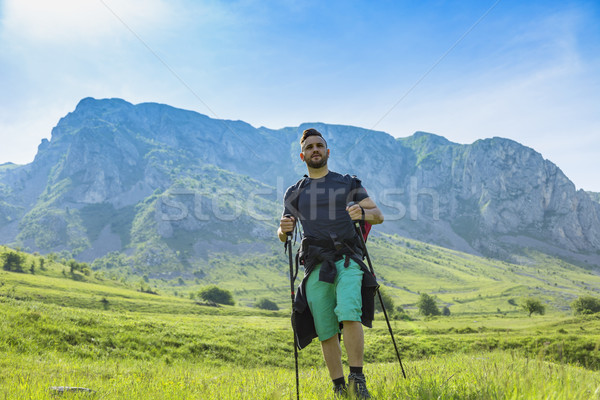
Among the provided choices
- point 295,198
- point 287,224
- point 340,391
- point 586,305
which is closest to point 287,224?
point 287,224

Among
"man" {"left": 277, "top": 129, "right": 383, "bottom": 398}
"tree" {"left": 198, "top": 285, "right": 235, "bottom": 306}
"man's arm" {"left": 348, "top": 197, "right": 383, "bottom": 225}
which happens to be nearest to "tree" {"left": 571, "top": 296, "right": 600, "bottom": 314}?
"tree" {"left": 198, "top": 285, "right": 235, "bottom": 306}

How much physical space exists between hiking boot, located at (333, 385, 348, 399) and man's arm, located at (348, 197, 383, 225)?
93.1 inches

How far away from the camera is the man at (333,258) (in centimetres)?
479

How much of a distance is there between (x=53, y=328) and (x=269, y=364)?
13.6m

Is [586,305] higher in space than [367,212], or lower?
lower

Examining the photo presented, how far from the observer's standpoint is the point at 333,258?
5.29 meters

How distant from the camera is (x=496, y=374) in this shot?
3963 millimetres

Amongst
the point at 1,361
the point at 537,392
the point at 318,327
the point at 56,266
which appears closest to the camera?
the point at 537,392

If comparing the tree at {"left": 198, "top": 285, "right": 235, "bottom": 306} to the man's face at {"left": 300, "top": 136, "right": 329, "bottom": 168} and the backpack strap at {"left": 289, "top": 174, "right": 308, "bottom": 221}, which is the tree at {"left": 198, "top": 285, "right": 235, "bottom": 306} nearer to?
the backpack strap at {"left": 289, "top": 174, "right": 308, "bottom": 221}

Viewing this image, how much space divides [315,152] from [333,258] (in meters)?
1.84

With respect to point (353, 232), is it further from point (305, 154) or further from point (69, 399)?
point (69, 399)

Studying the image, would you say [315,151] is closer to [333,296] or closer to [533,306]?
[333,296]

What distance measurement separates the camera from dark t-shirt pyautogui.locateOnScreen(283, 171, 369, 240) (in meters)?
5.51

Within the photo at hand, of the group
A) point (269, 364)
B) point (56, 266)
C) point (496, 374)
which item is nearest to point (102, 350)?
point (269, 364)
